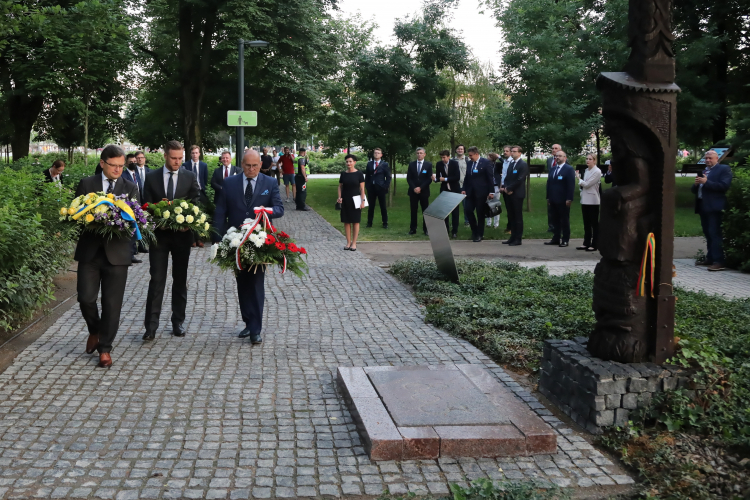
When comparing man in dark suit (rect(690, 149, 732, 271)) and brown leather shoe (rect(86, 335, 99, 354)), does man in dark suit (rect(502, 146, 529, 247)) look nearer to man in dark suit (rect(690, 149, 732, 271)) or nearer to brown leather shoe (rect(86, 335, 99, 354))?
man in dark suit (rect(690, 149, 732, 271))

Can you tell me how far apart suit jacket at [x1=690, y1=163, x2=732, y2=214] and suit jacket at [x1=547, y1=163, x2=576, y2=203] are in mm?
3397

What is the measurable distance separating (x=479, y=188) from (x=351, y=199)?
3520mm

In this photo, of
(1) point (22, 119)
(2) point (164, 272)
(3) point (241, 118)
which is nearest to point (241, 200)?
(2) point (164, 272)

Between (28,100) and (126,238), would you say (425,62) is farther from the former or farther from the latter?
(126,238)

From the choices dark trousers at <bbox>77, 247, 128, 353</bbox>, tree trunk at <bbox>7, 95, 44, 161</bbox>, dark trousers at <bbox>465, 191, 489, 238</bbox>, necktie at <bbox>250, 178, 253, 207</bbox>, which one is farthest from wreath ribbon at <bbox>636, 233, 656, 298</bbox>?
tree trunk at <bbox>7, 95, 44, 161</bbox>

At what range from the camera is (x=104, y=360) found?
7.13 m

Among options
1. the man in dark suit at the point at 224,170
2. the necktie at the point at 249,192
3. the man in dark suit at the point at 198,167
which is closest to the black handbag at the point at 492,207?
the man in dark suit at the point at 224,170

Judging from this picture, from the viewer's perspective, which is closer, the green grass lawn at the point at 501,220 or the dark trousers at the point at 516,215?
the dark trousers at the point at 516,215

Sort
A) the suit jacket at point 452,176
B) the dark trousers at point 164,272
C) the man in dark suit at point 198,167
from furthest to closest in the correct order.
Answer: the suit jacket at point 452,176, the man in dark suit at point 198,167, the dark trousers at point 164,272

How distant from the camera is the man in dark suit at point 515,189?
17.1 m

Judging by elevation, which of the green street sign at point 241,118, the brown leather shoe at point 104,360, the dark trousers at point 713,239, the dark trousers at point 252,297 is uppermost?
the green street sign at point 241,118

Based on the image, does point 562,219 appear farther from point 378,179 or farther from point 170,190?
point 170,190

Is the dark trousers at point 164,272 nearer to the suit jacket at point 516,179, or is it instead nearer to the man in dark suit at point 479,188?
the suit jacket at point 516,179

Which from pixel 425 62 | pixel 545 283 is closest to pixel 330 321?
pixel 545 283
